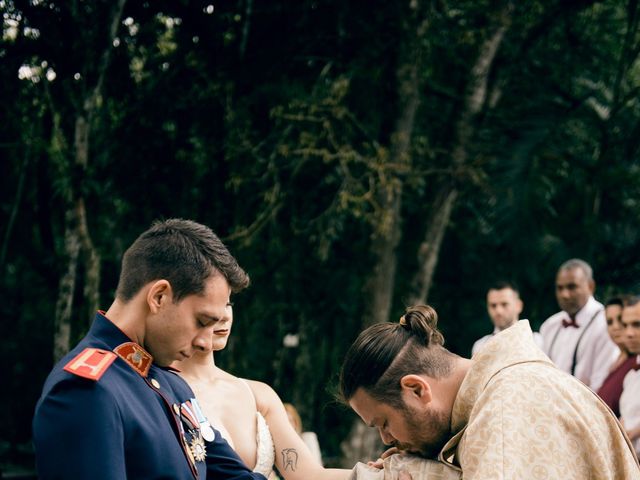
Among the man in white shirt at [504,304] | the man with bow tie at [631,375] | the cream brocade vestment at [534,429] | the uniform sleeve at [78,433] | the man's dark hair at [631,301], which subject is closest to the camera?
the uniform sleeve at [78,433]

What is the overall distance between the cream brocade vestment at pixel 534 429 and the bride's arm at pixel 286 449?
97 centimetres

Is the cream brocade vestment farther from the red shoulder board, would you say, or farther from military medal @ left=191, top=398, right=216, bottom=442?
the red shoulder board

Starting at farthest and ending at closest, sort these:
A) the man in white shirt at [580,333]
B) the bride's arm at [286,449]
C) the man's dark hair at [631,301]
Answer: the man in white shirt at [580,333], the man's dark hair at [631,301], the bride's arm at [286,449]

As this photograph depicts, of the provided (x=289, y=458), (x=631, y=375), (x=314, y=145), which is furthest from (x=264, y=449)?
(x=314, y=145)

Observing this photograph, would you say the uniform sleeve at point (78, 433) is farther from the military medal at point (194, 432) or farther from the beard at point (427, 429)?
the beard at point (427, 429)

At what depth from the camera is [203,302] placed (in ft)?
7.33

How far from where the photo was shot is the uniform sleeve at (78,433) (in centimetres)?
183

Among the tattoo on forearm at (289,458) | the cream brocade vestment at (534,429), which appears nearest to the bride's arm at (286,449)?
the tattoo on forearm at (289,458)

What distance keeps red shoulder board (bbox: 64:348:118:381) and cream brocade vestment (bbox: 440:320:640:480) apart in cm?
94

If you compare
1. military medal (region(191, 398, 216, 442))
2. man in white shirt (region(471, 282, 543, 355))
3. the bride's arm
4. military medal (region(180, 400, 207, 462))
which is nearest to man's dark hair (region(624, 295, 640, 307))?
man in white shirt (region(471, 282, 543, 355))

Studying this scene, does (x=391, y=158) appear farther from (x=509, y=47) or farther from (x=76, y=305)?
(x=76, y=305)

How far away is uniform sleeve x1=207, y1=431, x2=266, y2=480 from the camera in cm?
257

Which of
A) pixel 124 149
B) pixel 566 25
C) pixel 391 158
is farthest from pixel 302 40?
pixel 566 25

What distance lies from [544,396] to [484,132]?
7424 mm
